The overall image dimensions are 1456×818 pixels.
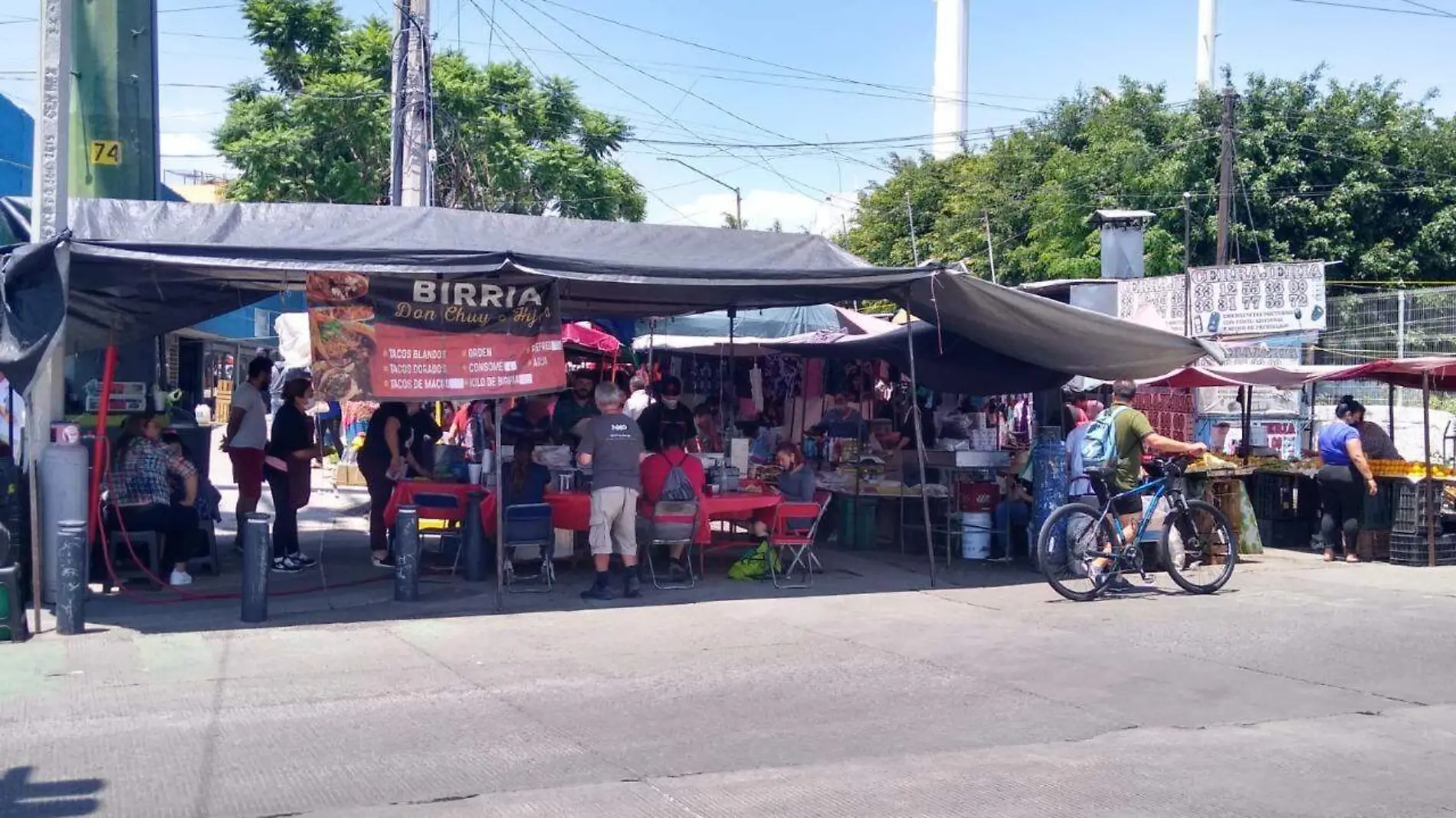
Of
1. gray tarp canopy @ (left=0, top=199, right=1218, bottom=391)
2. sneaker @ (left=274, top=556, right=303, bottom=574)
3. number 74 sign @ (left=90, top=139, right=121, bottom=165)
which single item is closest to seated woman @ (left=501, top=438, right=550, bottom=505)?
gray tarp canopy @ (left=0, top=199, right=1218, bottom=391)

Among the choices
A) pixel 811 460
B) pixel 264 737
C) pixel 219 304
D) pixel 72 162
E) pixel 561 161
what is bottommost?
pixel 264 737

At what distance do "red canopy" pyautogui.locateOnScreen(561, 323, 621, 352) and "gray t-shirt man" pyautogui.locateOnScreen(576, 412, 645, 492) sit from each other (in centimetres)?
599

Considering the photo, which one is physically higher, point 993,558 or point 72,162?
point 72,162

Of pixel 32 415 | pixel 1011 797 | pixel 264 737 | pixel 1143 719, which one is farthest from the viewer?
pixel 32 415

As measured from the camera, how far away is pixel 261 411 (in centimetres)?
1311

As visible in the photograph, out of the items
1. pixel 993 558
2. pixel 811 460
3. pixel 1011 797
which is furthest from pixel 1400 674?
pixel 811 460

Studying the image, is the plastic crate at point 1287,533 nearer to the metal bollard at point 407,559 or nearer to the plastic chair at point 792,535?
the plastic chair at point 792,535

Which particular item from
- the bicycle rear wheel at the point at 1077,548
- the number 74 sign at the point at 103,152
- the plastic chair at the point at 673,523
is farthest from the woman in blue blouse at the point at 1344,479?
the number 74 sign at the point at 103,152

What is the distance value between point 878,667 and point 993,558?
565 cm

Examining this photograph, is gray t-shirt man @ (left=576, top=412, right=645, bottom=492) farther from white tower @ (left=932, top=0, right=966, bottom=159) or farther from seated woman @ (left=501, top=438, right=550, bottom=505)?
white tower @ (left=932, top=0, right=966, bottom=159)

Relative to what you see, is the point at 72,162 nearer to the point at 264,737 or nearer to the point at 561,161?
the point at 264,737

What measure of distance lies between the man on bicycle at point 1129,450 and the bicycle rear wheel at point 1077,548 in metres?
0.12

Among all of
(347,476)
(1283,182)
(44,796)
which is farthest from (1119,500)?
(1283,182)

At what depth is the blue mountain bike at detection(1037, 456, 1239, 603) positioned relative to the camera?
11789mm
